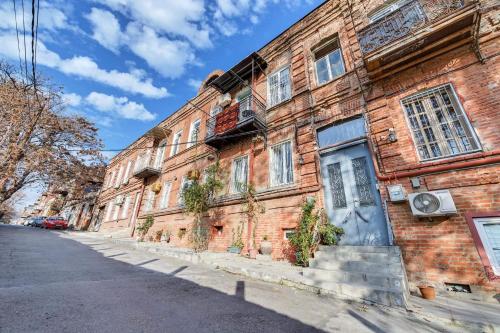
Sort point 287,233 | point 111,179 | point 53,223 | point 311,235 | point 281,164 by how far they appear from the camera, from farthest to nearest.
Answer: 1. point 53,223
2. point 111,179
3. point 281,164
4. point 287,233
5. point 311,235

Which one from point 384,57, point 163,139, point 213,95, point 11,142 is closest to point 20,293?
point 384,57

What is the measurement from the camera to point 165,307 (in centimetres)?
329

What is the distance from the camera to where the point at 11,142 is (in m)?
14.6

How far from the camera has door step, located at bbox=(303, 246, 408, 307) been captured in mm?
3785

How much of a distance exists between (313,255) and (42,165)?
21.2 m

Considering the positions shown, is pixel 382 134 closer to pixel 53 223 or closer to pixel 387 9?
pixel 387 9

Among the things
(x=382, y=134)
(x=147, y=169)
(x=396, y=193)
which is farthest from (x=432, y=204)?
(x=147, y=169)

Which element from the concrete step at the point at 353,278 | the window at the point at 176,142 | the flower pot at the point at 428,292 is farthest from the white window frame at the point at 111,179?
the flower pot at the point at 428,292

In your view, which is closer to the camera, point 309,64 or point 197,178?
point 309,64

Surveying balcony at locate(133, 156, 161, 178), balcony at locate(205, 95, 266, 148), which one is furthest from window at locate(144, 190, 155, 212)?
balcony at locate(205, 95, 266, 148)

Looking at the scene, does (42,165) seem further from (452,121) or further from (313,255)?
(452,121)

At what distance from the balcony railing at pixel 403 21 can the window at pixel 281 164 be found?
12.9 ft

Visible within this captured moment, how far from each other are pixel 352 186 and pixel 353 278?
2687 mm

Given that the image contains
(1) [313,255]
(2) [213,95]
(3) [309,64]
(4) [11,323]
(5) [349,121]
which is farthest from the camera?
(2) [213,95]
